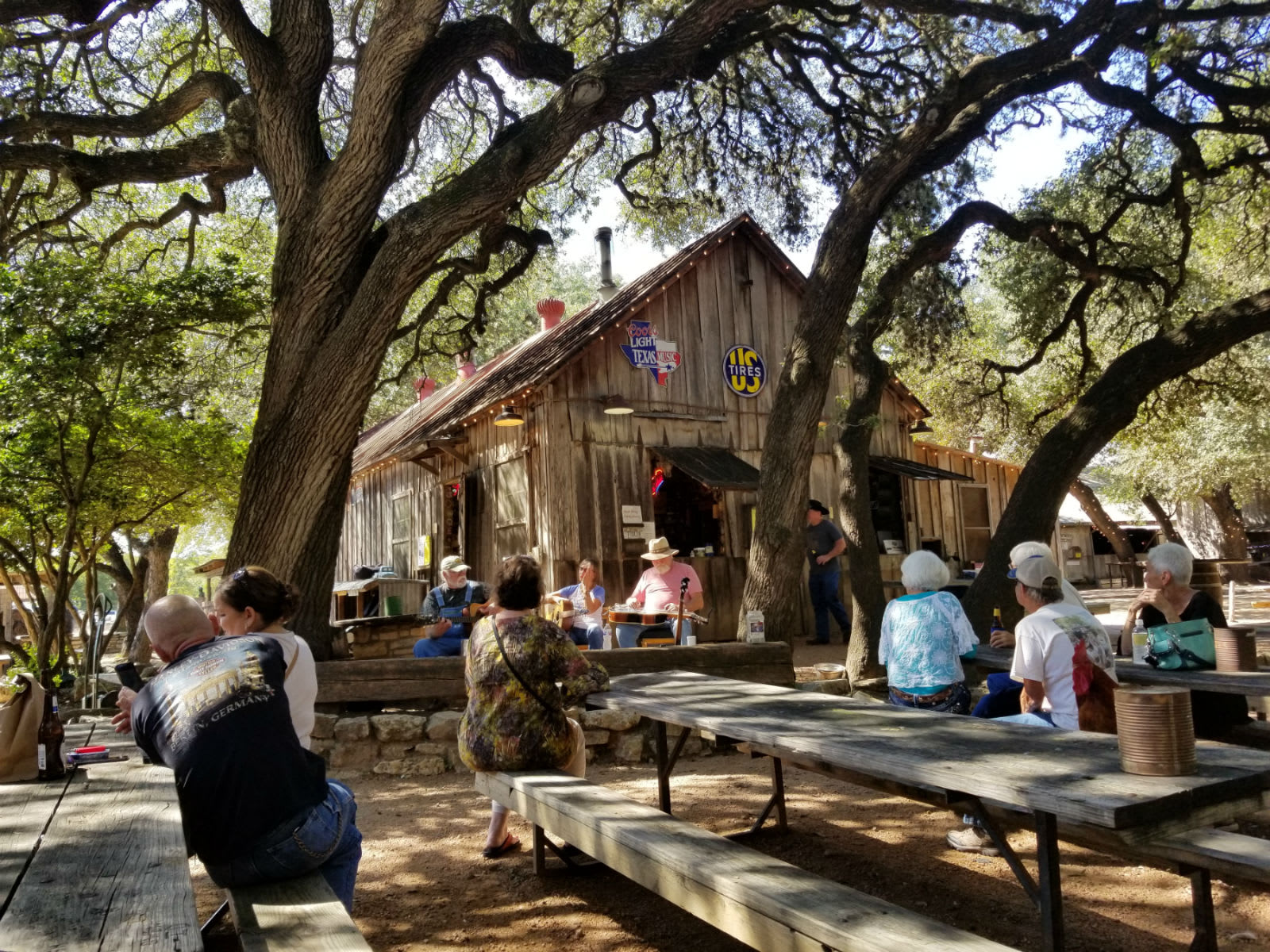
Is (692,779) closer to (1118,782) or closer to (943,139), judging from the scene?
(1118,782)

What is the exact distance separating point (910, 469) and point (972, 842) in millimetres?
10412

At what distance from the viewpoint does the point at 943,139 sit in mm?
9648

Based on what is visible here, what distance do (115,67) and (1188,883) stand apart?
1319cm

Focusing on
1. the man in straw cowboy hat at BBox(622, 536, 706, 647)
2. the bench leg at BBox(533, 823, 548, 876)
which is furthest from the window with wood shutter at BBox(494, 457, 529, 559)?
the bench leg at BBox(533, 823, 548, 876)

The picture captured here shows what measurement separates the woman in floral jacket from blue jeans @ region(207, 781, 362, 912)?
1466 millimetres

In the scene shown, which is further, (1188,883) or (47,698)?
(1188,883)

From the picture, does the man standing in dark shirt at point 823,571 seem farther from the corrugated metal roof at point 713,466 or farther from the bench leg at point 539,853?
the bench leg at point 539,853

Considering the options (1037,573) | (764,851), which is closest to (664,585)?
(764,851)

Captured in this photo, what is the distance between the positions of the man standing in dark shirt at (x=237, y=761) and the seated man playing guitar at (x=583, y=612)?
6.20 meters

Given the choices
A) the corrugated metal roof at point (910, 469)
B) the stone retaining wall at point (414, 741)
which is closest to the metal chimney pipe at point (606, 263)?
the corrugated metal roof at point (910, 469)

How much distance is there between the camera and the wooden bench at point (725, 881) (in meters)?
2.61

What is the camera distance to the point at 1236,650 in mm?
5406

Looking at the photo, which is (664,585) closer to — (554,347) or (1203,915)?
(554,347)

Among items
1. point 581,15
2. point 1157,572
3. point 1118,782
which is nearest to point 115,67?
point 581,15
